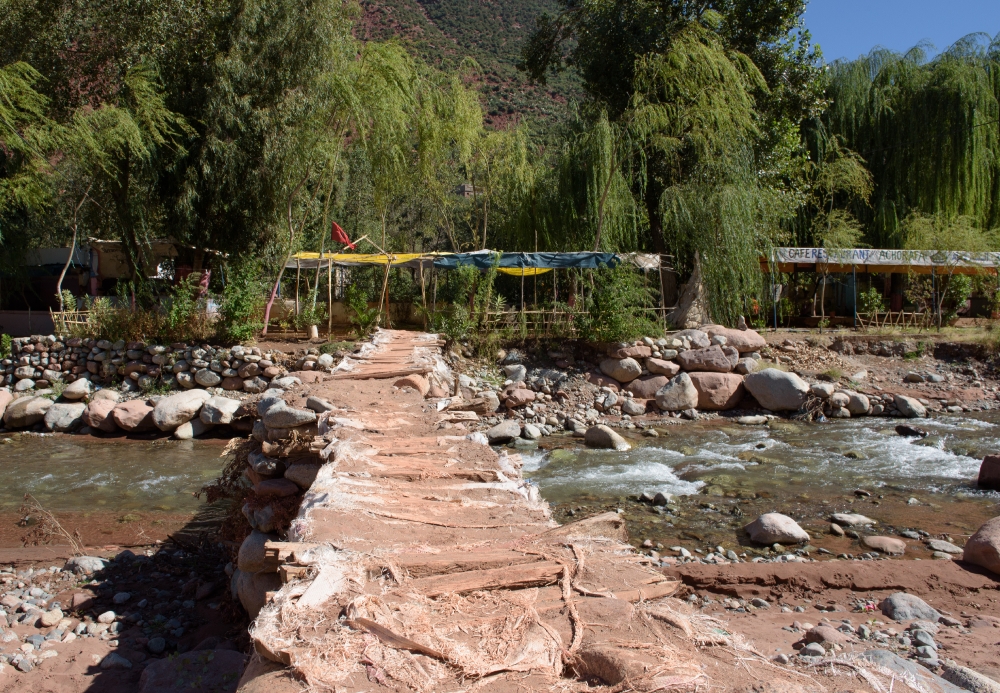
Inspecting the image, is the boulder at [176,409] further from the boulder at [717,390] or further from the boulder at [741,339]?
the boulder at [741,339]

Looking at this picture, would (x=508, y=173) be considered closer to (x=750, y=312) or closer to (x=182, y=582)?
(x=750, y=312)

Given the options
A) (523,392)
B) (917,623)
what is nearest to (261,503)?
(917,623)

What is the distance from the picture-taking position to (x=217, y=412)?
1219 cm

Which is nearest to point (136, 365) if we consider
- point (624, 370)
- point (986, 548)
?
point (624, 370)

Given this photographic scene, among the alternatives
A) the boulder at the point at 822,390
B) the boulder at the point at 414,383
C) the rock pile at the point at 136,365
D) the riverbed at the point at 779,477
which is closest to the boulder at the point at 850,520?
the riverbed at the point at 779,477

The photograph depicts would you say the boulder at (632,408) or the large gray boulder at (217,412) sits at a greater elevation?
the large gray boulder at (217,412)

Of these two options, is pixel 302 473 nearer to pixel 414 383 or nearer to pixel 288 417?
pixel 288 417

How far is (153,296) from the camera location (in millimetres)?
15883

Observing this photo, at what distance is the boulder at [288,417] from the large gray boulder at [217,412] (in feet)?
22.0

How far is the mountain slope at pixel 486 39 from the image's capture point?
124ft

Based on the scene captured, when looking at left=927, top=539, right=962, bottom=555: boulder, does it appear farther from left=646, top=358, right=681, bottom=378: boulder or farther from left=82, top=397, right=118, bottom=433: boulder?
left=82, top=397, right=118, bottom=433: boulder

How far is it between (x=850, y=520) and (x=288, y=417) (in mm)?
5861

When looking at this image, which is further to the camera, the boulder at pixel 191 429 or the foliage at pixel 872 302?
the foliage at pixel 872 302

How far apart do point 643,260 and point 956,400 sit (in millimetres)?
7068
